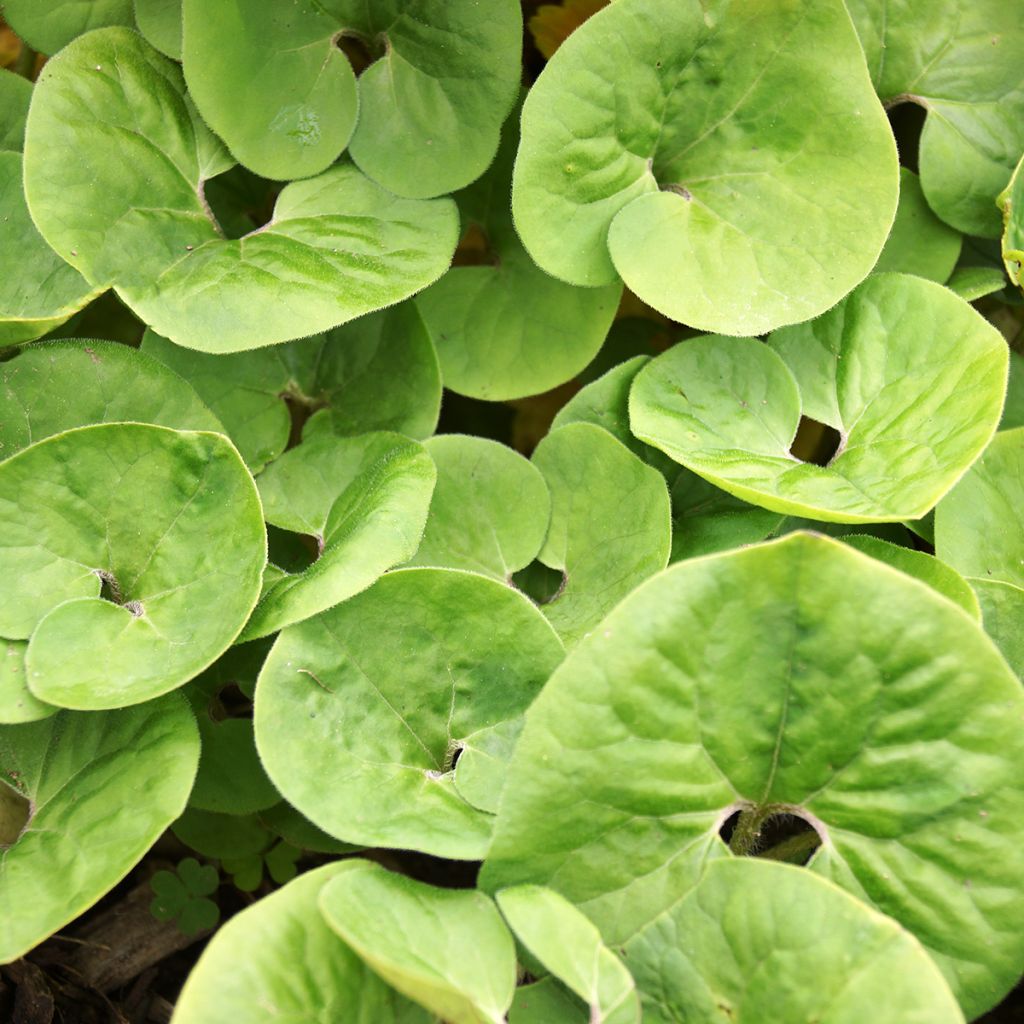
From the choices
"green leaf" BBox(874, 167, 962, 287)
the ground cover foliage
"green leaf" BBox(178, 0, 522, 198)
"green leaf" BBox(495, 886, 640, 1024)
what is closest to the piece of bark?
the ground cover foliage

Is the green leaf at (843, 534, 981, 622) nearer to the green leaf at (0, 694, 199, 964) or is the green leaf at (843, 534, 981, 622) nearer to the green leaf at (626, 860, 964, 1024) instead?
the green leaf at (626, 860, 964, 1024)

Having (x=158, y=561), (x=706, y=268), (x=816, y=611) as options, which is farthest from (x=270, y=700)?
(x=706, y=268)

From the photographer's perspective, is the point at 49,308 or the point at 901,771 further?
the point at 49,308

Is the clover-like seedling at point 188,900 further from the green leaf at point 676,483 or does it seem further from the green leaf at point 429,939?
the green leaf at point 676,483

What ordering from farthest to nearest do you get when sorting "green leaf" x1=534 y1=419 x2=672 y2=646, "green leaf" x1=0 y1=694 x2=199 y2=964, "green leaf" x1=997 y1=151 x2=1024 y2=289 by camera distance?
"green leaf" x1=997 y1=151 x2=1024 y2=289, "green leaf" x1=534 y1=419 x2=672 y2=646, "green leaf" x1=0 y1=694 x2=199 y2=964

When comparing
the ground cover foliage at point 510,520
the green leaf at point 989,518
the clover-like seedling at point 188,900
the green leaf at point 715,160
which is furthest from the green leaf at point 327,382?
the green leaf at point 989,518

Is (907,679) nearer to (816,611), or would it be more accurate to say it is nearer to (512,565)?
(816,611)

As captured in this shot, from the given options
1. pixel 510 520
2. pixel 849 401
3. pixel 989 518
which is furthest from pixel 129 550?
pixel 989 518
